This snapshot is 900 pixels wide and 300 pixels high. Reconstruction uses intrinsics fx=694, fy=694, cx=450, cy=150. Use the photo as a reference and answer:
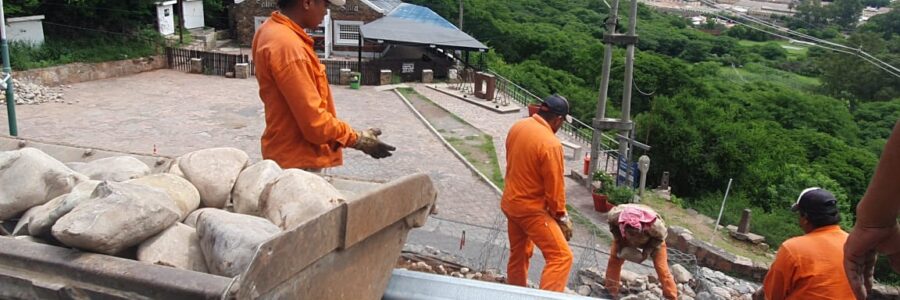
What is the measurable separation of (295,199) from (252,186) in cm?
36

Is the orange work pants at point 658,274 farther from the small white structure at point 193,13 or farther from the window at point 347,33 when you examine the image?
the small white structure at point 193,13

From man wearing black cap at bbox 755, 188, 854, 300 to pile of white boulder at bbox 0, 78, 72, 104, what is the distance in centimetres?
2049

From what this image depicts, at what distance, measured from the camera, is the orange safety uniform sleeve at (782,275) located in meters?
4.04

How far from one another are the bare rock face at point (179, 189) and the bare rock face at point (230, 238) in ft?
0.95

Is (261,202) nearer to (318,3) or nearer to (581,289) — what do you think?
(318,3)

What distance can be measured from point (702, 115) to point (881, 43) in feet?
127

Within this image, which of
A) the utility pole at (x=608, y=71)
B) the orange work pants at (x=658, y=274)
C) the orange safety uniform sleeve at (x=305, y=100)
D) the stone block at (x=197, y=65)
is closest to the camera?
the orange safety uniform sleeve at (x=305, y=100)

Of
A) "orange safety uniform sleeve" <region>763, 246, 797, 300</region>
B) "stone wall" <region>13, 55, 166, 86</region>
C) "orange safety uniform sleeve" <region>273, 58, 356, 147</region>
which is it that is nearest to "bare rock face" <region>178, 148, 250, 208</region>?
"orange safety uniform sleeve" <region>273, 58, 356, 147</region>

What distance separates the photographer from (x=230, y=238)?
213 cm

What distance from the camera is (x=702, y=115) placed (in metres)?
24.0

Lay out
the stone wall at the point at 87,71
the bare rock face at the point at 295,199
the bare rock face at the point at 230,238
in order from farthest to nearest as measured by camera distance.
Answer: the stone wall at the point at 87,71, the bare rock face at the point at 295,199, the bare rock face at the point at 230,238

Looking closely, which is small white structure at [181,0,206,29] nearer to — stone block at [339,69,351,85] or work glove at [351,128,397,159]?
stone block at [339,69,351,85]

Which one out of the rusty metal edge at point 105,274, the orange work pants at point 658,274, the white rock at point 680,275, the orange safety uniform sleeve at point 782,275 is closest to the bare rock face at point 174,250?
the rusty metal edge at point 105,274

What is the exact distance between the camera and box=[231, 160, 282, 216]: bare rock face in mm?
2736
